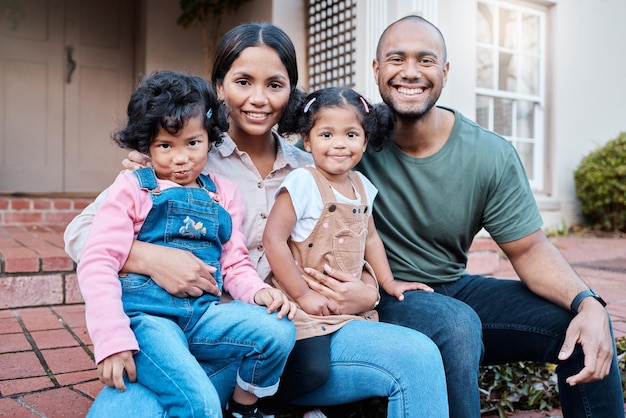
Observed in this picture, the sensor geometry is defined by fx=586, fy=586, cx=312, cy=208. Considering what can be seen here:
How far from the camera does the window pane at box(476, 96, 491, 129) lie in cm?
571

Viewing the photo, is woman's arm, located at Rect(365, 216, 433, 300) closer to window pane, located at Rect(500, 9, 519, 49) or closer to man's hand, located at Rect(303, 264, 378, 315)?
man's hand, located at Rect(303, 264, 378, 315)

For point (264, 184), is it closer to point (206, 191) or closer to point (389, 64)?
point (206, 191)

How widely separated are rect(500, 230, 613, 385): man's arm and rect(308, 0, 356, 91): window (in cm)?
310

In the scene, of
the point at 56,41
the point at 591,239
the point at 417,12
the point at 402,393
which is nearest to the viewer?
the point at 402,393

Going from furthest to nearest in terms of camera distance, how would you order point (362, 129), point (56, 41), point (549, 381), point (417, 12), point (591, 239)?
point (591, 239) → point (56, 41) → point (417, 12) → point (549, 381) → point (362, 129)

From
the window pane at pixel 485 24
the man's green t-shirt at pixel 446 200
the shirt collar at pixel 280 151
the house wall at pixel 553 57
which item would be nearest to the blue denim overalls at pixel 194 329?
the shirt collar at pixel 280 151

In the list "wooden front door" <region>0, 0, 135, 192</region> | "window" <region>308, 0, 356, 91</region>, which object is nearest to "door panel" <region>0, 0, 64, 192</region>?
"wooden front door" <region>0, 0, 135, 192</region>

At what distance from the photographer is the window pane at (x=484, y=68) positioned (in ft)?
18.7

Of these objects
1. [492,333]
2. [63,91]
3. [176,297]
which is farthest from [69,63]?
[492,333]

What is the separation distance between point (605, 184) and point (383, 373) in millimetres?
5455

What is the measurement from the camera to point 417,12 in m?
4.34

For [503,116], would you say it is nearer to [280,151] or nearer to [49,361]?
[280,151]

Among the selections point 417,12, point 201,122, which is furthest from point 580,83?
point 201,122

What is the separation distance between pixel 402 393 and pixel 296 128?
880 mm
